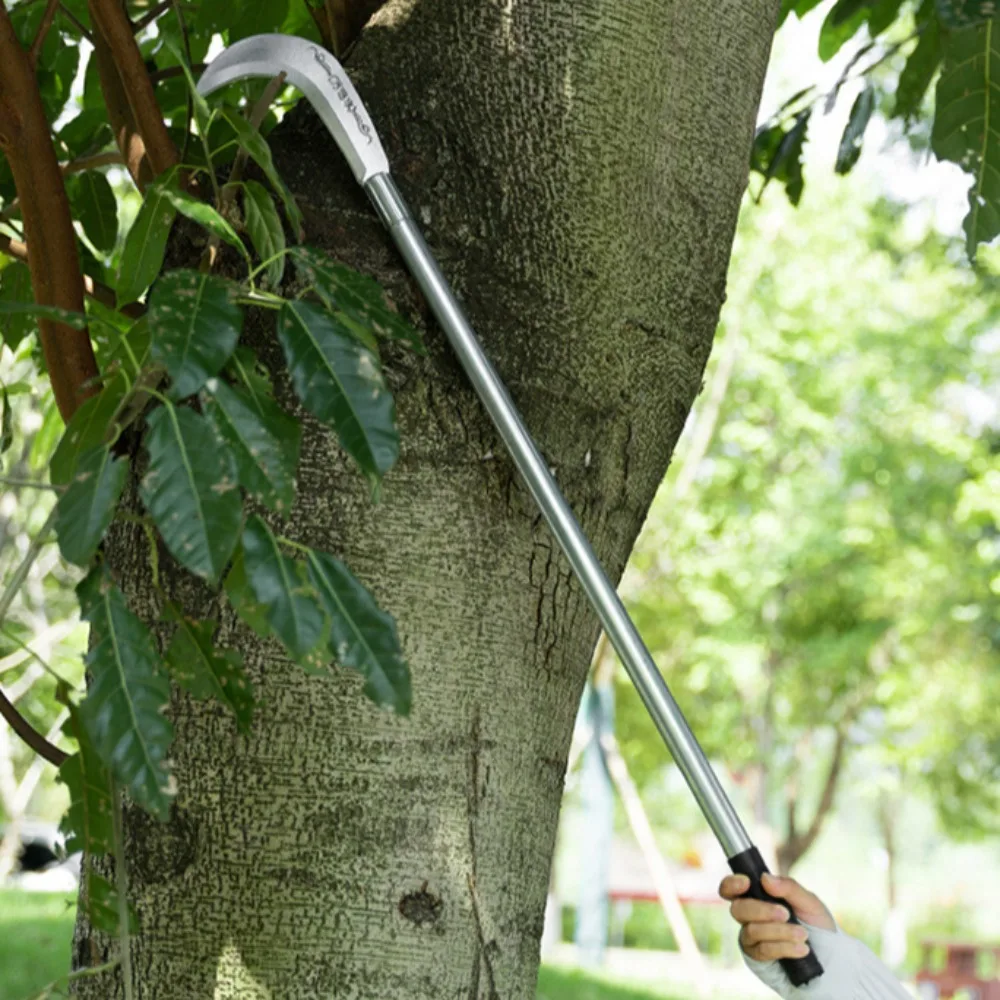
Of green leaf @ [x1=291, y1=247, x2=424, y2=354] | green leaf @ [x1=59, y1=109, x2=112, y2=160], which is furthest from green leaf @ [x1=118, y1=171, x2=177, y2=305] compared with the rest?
green leaf @ [x1=59, y1=109, x2=112, y2=160]

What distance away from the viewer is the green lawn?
4.80 metres

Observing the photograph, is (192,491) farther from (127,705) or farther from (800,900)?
(800,900)

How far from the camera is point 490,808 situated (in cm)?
124

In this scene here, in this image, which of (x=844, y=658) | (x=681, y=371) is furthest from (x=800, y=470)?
(x=681, y=371)

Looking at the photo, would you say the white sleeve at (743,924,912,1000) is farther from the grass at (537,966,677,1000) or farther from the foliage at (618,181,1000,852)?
the foliage at (618,181,1000,852)

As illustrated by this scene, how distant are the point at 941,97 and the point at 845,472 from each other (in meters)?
10.9

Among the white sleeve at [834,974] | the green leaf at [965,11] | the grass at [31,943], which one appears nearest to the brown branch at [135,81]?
the green leaf at [965,11]

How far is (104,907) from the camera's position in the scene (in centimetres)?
113

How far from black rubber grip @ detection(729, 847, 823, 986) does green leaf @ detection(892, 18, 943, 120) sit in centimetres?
135

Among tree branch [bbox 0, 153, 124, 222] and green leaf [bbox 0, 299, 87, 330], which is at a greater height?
tree branch [bbox 0, 153, 124, 222]

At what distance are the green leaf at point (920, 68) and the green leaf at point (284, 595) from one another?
1598mm

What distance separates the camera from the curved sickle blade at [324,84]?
1.24 m

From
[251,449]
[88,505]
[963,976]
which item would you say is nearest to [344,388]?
[251,449]

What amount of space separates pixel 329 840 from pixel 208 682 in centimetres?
21
